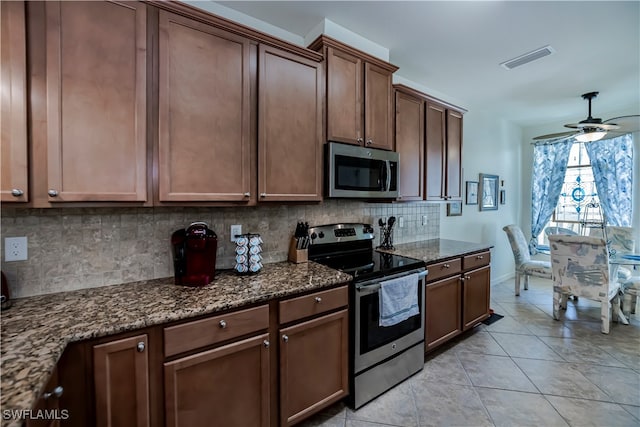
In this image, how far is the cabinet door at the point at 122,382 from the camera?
3.64ft

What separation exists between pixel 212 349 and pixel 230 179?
0.92 metres

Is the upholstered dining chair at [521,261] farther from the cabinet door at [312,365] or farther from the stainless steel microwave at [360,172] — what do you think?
the cabinet door at [312,365]

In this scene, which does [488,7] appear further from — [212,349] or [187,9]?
[212,349]

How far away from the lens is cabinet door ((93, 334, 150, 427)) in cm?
111

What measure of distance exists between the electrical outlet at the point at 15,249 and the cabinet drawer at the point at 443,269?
2597 millimetres

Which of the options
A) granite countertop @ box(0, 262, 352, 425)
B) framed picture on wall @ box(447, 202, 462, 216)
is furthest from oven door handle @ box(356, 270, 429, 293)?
framed picture on wall @ box(447, 202, 462, 216)

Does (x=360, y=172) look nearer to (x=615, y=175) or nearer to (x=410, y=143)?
(x=410, y=143)

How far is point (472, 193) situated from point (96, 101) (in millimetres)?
4423

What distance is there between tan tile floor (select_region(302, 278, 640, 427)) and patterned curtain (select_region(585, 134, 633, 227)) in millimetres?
1769

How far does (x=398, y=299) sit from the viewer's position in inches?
79.2

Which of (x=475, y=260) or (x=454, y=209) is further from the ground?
(x=454, y=209)

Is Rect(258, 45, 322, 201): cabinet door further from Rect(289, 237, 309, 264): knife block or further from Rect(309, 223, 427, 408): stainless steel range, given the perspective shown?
Rect(309, 223, 427, 408): stainless steel range

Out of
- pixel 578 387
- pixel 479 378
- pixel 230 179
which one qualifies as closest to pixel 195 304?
pixel 230 179

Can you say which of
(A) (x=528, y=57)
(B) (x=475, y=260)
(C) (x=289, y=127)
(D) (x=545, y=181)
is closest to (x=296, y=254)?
(C) (x=289, y=127)
